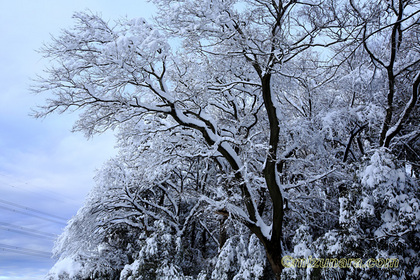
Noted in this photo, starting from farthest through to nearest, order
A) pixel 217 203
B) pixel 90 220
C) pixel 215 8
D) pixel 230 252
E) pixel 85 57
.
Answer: pixel 90 220 < pixel 230 252 < pixel 217 203 < pixel 85 57 < pixel 215 8

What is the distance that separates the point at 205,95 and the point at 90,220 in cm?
596

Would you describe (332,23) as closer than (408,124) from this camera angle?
Yes

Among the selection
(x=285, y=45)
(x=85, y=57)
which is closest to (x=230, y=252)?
(x=285, y=45)

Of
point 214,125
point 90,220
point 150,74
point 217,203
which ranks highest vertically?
point 150,74

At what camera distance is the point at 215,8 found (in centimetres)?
596

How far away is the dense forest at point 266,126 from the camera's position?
5.39 metres

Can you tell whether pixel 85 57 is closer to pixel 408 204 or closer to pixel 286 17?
pixel 286 17

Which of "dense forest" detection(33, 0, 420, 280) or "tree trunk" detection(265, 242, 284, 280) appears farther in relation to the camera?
"tree trunk" detection(265, 242, 284, 280)

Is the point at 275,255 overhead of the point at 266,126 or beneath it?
beneath

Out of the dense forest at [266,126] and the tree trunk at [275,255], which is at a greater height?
the dense forest at [266,126]

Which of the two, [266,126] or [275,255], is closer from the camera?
[275,255]

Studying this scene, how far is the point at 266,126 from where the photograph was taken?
1056 centimetres

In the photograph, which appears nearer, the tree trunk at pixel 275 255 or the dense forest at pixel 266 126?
the dense forest at pixel 266 126

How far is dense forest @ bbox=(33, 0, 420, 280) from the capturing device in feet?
17.7
